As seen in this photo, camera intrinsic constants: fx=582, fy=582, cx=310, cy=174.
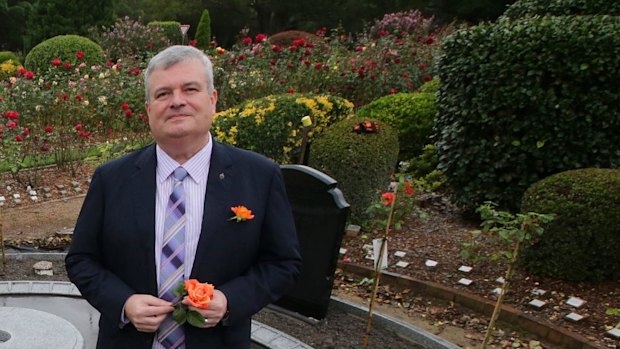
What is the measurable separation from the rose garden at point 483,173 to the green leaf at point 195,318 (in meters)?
1.66

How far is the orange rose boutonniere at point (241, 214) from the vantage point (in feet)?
5.11

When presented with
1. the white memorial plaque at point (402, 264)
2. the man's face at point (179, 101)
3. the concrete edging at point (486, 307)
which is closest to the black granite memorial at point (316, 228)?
the concrete edging at point (486, 307)

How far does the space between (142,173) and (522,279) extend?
3093 mm

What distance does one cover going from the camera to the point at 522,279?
3.95 meters

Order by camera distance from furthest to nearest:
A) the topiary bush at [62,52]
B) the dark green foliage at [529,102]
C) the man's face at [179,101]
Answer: the topiary bush at [62,52]
the dark green foliage at [529,102]
the man's face at [179,101]

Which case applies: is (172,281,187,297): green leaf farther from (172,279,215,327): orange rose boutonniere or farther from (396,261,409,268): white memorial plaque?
(396,261,409,268): white memorial plaque

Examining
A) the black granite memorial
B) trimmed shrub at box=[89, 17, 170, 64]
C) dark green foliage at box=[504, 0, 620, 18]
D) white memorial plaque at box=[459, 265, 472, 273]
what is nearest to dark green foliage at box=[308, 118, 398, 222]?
white memorial plaque at box=[459, 265, 472, 273]

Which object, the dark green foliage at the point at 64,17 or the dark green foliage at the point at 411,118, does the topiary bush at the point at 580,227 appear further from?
the dark green foliage at the point at 64,17

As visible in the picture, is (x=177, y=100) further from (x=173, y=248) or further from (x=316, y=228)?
(x=316, y=228)

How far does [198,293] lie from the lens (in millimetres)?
1425

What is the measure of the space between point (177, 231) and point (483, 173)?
12.4 ft

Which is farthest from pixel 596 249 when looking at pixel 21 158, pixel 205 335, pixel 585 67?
pixel 21 158

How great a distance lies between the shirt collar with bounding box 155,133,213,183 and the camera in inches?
63.2

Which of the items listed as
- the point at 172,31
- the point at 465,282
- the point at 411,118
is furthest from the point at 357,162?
the point at 172,31
